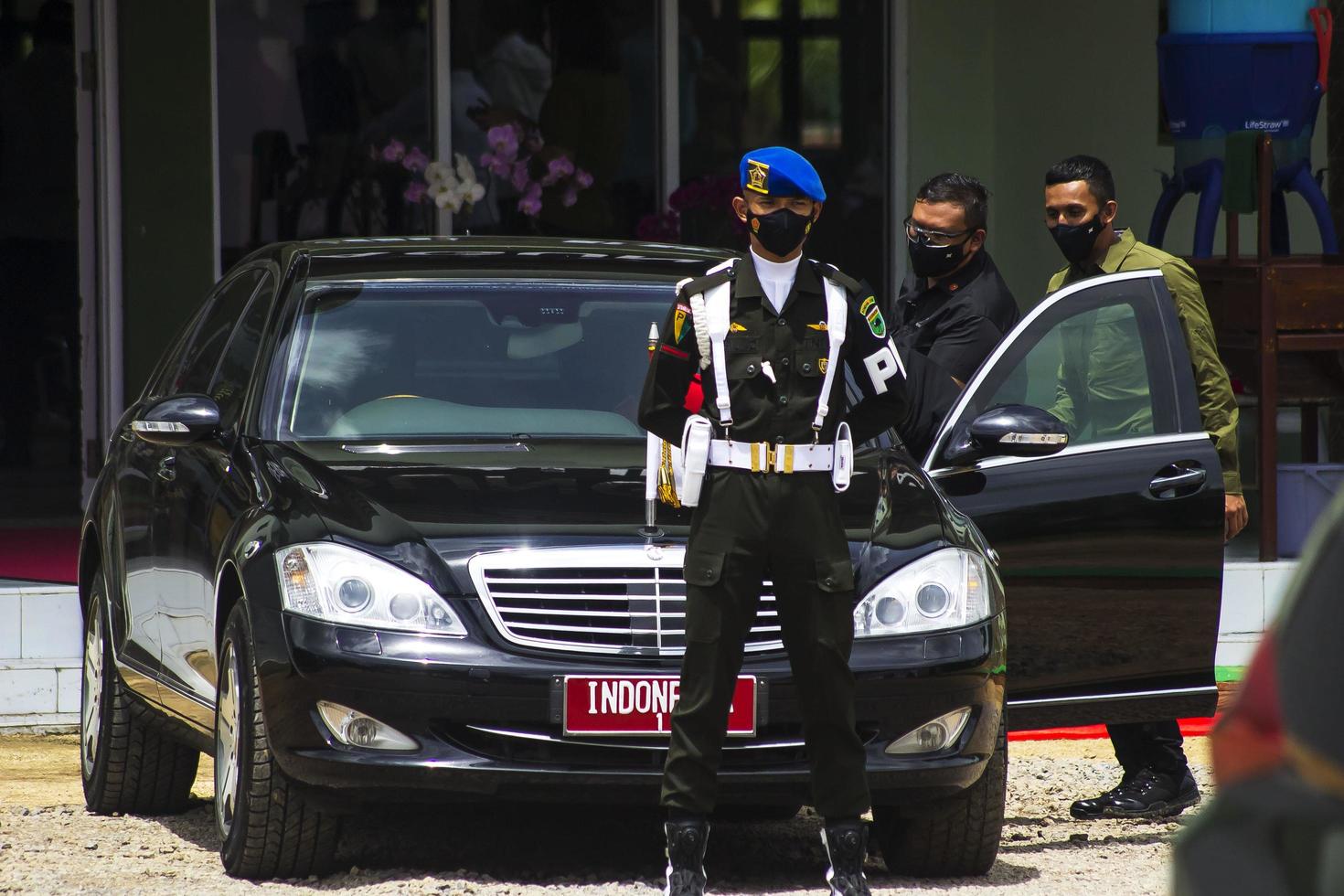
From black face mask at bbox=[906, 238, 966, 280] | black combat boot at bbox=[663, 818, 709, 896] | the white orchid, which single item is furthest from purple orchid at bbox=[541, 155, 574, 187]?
black combat boot at bbox=[663, 818, 709, 896]

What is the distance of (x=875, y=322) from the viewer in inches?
212

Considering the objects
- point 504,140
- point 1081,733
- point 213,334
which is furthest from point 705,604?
point 504,140

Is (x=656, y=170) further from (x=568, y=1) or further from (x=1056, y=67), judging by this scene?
(x=1056, y=67)

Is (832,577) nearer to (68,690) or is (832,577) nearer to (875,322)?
(875,322)

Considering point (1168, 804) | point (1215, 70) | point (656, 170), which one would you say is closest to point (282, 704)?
point (1168, 804)

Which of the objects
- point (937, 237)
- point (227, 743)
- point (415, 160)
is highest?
point (415, 160)

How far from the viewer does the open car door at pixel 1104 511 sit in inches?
249

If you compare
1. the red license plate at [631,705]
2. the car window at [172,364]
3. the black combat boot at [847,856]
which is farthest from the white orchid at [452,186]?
the black combat boot at [847,856]

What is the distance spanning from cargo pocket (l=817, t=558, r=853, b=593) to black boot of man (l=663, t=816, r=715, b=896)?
574mm

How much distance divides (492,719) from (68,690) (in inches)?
155

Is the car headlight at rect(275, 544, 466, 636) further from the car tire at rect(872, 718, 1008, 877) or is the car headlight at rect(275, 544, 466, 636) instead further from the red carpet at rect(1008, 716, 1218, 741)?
the red carpet at rect(1008, 716, 1218, 741)

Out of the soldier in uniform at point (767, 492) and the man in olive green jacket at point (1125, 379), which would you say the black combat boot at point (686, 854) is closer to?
the soldier in uniform at point (767, 492)

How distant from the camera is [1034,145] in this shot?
40.8ft

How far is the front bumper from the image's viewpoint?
5258mm
